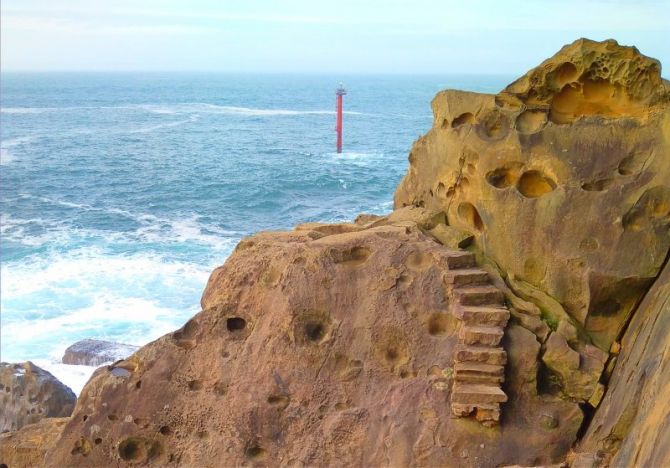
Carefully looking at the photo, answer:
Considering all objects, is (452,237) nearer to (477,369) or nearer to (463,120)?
(463,120)

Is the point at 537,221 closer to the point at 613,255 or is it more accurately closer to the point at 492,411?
the point at 613,255

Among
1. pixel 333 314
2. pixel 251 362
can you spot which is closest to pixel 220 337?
pixel 251 362

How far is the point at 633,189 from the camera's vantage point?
856 centimetres

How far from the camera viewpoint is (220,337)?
8.48m

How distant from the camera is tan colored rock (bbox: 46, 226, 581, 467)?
7535mm

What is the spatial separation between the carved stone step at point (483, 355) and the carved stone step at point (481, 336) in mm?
86

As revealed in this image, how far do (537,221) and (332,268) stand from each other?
8.56 ft

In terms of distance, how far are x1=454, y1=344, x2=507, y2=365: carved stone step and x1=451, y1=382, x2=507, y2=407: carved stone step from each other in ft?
0.88

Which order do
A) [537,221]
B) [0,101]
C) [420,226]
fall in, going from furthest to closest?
[0,101] → [420,226] → [537,221]

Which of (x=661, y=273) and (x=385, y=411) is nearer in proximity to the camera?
(x=385, y=411)

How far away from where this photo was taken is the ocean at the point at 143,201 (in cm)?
2050

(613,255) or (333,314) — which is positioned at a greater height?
(613,255)

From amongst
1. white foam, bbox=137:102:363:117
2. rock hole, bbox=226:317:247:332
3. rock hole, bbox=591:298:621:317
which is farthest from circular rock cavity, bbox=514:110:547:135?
white foam, bbox=137:102:363:117

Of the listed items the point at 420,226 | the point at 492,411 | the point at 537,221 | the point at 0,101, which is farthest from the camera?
the point at 0,101
